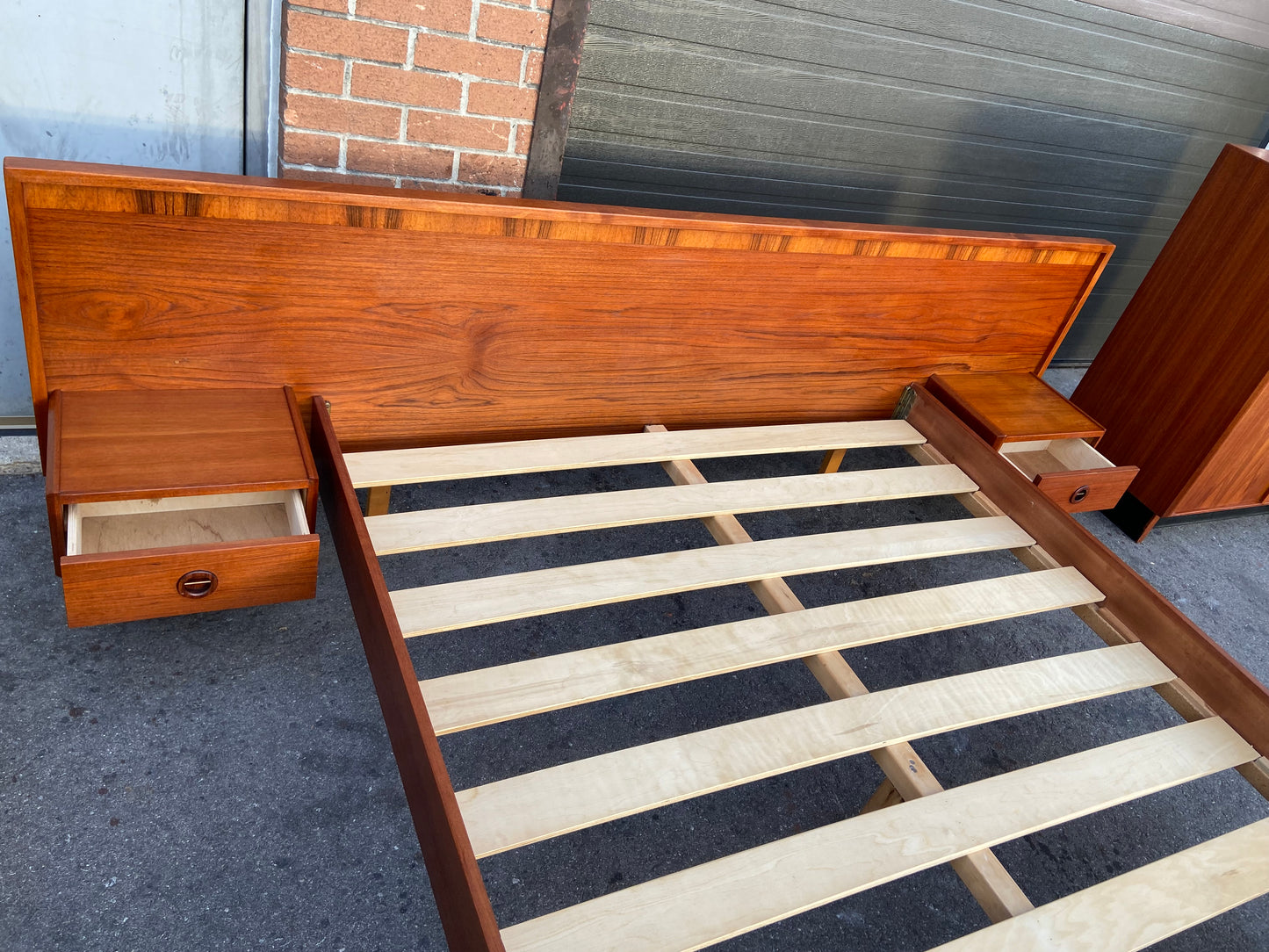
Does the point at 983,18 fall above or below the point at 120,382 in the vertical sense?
above

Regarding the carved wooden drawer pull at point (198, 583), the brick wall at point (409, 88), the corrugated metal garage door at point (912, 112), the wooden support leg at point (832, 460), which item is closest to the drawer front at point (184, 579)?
the carved wooden drawer pull at point (198, 583)

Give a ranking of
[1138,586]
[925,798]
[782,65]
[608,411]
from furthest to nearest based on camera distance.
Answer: [782,65]
[608,411]
[1138,586]
[925,798]

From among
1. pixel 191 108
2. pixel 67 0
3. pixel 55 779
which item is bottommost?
pixel 55 779

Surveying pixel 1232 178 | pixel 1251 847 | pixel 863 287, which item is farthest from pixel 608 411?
pixel 1232 178

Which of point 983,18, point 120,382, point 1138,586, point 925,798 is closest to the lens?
point 925,798

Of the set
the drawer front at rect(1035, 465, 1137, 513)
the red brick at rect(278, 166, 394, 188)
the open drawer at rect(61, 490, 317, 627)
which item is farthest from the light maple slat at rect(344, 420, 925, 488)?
the red brick at rect(278, 166, 394, 188)

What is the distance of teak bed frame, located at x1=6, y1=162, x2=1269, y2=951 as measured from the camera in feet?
4.26

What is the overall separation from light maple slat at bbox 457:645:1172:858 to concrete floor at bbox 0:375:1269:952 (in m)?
0.32

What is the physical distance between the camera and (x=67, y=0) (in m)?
1.62

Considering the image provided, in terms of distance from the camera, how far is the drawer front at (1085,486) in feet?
7.25

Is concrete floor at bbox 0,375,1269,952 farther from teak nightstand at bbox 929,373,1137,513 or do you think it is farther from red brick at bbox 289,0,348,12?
red brick at bbox 289,0,348,12

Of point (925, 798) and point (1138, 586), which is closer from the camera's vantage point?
point (925, 798)

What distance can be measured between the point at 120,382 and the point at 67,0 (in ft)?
2.23

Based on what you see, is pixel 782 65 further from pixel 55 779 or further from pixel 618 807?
pixel 55 779
